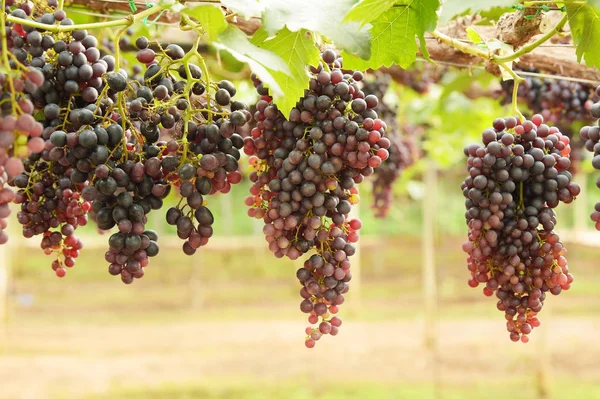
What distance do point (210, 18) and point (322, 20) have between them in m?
0.20

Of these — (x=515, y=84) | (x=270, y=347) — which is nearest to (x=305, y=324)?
(x=270, y=347)

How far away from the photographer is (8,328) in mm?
8961

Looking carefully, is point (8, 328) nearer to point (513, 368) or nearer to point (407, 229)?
point (513, 368)

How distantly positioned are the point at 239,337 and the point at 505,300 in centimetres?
735

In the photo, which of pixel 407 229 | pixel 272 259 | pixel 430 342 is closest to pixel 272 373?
pixel 430 342

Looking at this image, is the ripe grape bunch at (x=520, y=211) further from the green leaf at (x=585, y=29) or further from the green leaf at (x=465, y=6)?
the green leaf at (x=465, y=6)

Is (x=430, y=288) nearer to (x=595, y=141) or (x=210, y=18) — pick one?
(x=595, y=141)

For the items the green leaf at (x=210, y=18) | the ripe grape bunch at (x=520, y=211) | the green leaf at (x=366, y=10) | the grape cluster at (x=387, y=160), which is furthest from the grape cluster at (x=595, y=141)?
the grape cluster at (x=387, y=160)

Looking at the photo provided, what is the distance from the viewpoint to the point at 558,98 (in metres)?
2.30

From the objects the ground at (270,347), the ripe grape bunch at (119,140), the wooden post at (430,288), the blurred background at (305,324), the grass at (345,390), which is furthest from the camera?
the wooden post at (430,288)

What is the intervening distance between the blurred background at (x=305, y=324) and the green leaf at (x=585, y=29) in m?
1.13

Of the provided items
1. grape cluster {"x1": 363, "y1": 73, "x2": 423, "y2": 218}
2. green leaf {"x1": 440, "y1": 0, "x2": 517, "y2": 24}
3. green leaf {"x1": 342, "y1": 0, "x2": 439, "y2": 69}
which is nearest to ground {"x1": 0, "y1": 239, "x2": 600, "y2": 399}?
grape cluster {"x1": 363, "y1": 73, "x2": 423, "y2": 218}

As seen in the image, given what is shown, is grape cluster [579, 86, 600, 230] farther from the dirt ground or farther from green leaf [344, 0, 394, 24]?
the dirt ground

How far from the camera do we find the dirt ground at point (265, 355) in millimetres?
6617
